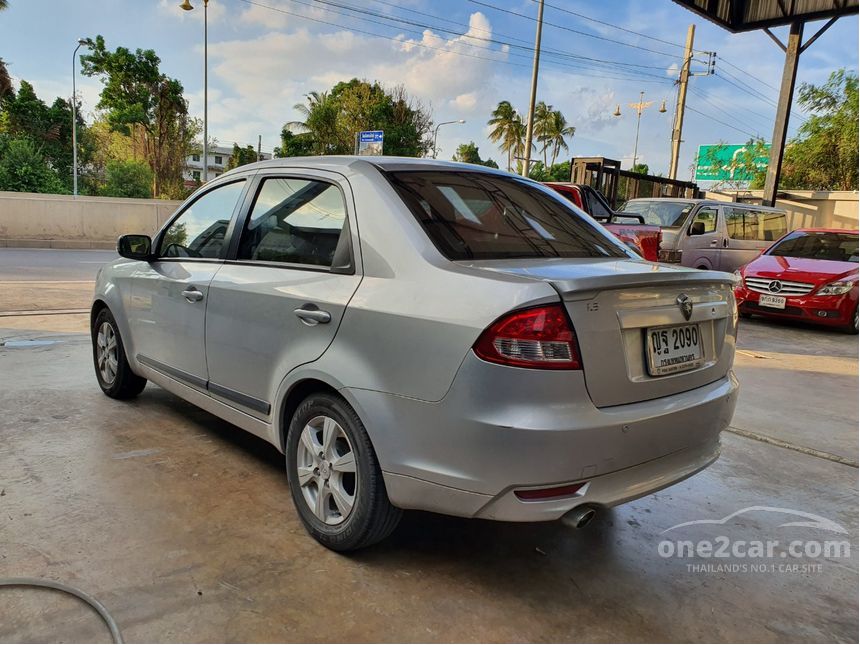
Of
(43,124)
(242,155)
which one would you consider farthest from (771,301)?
(242,155)

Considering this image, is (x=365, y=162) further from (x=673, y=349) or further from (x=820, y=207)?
(x=820, y=207)

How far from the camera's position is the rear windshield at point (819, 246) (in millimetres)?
9711

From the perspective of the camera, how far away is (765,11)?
16484 millimetres

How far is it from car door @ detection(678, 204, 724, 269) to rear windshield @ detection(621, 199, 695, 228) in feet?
0.75

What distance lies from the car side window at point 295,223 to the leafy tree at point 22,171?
25.9m

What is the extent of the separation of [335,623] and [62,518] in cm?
142

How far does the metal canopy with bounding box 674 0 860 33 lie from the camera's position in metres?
15.6

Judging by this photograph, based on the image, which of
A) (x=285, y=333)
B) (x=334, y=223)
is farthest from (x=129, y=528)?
(x=334, y=223)

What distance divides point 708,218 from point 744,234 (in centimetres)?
125

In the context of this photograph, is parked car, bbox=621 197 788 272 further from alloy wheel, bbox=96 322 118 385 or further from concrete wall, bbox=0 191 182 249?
concrete wall, bbox=0 191 182 249

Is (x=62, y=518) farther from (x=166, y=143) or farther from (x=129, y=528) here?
(x=166, y=143)

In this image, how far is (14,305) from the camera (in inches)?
311

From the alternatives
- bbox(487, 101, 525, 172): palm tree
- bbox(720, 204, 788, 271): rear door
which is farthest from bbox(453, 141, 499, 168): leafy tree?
bbox(720, 204, 788, 271): rear door

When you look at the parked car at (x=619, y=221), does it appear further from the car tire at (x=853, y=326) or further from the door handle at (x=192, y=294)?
the door handle at (x=192, y=294)
